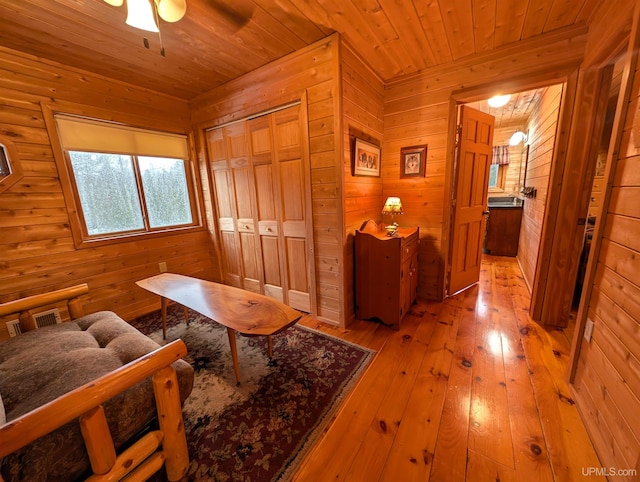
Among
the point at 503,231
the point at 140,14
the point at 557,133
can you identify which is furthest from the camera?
the point at 503,231

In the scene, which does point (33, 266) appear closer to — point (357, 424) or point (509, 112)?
point (357, 424)

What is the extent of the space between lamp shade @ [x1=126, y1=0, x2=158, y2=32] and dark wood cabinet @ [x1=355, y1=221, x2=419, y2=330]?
1976 millimetres

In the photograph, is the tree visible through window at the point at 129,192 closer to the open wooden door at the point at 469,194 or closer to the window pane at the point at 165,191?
the window pane at the point at 165,191

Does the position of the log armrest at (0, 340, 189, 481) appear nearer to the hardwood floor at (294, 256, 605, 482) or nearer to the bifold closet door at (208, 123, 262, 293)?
the hardwood floor at (294, 256, 605, 482)

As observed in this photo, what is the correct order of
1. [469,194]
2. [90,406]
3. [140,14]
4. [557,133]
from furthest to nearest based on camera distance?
1. [469,194]
2. [557,133]
3. [140,14]
4. [90,406]

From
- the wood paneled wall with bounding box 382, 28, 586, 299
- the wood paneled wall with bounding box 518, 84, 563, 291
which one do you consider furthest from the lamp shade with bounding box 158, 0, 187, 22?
the wood paneled wall with bounding box 518, 84, 563, 291

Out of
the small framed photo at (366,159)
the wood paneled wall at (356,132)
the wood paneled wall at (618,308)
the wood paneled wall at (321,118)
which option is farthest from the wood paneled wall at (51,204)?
the wood paneled wall at (618,308)

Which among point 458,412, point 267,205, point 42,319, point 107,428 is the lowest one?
point 458,412

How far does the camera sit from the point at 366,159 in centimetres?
243

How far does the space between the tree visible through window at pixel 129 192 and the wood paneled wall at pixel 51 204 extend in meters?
0.20

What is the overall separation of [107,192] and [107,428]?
98.6 inches

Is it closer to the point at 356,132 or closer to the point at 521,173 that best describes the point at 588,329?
the point at 356,132

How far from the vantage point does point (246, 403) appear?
59.4 inches

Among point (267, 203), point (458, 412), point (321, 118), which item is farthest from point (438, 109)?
point (458, 412)
